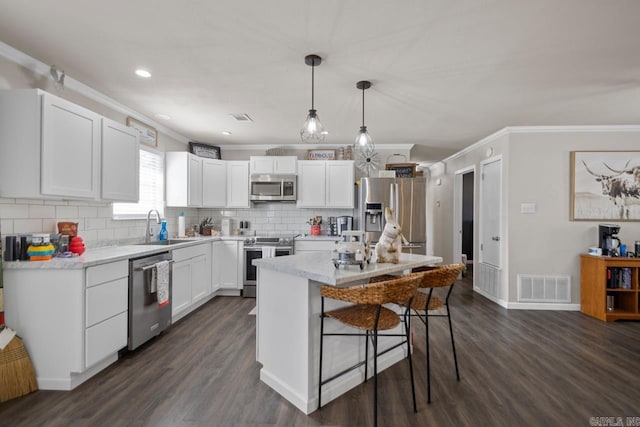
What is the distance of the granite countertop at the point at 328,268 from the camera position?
5.92 feet

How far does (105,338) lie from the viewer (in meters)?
2.43

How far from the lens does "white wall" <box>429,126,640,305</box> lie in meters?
4.18

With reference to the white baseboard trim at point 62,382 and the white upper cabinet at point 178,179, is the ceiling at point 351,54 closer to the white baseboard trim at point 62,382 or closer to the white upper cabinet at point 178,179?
the white upper cabinet at point 178,179

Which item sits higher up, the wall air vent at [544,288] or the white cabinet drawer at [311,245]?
the white cabinet drawer at [311,245]

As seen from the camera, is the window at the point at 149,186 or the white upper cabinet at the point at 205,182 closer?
the window at the point at 149,186

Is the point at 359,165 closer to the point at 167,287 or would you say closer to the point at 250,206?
the point at 250,206

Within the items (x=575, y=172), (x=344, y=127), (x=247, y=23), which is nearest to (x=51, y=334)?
(x=247, y=23)

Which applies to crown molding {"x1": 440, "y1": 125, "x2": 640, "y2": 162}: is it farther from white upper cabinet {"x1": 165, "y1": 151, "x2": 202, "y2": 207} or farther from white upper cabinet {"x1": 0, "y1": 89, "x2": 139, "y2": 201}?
white upper cabinet {"x1": 0, "y1": 89, "x2": 139, "y2": 201}

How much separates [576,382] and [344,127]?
11.9 feet

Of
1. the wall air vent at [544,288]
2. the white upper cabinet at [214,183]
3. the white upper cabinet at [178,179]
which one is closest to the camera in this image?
the wall air vent at [544,288]

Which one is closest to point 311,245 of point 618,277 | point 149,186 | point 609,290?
point 149,186

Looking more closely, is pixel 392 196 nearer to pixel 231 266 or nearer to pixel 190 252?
pixel 231 266

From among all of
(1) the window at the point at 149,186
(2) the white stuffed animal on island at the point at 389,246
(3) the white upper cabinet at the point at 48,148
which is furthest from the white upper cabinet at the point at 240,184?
(2) the white stuffed animal on island at the point at 389,246

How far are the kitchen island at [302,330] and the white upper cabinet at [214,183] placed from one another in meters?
2.99
